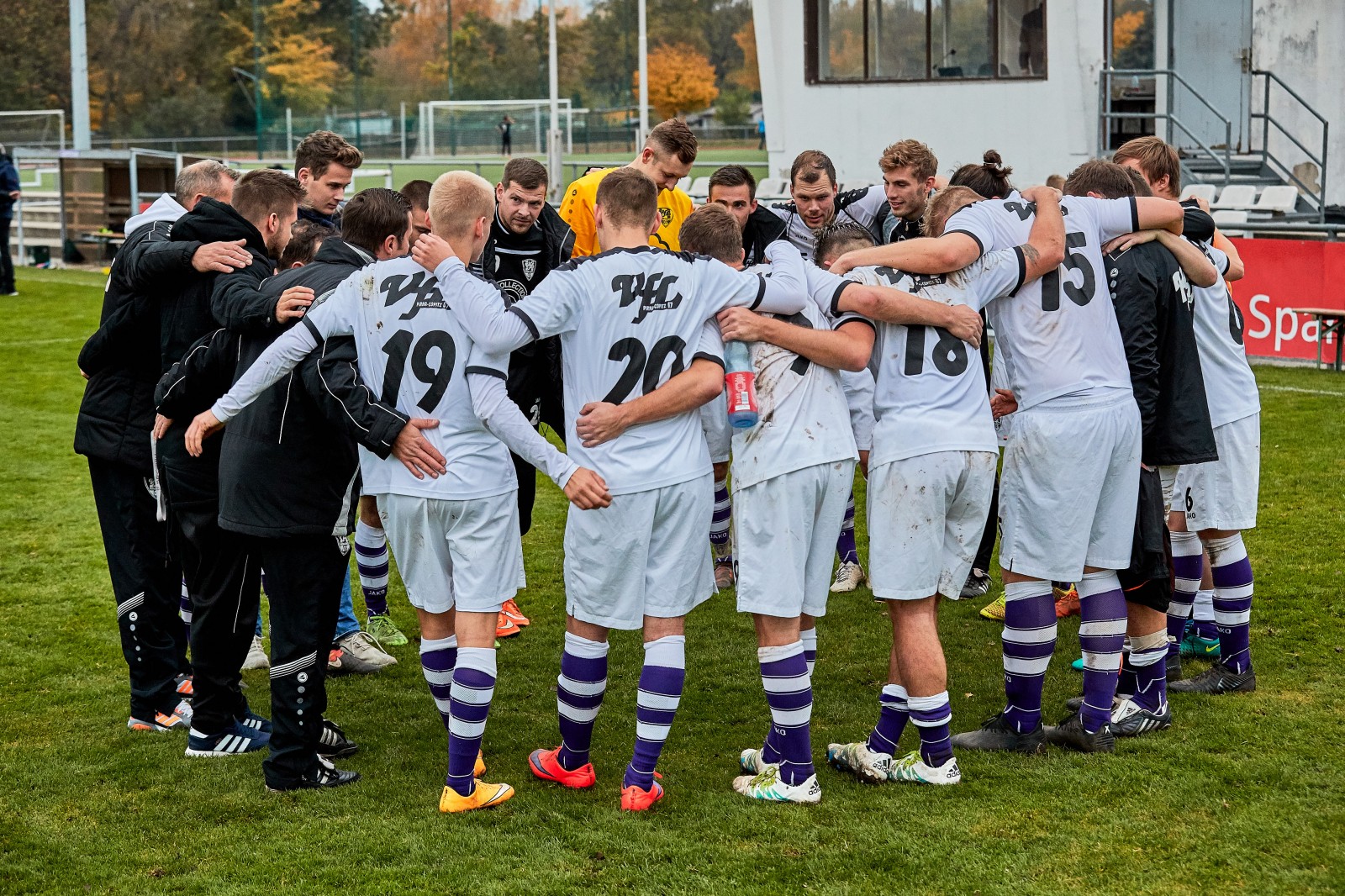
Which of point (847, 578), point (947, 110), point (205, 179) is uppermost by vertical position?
point (947, 110)

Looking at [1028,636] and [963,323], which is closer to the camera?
[963,323]

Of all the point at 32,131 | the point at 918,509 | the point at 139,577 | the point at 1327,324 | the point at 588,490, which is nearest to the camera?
the point at 588,490

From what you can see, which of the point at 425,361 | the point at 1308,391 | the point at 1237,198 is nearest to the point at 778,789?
the point at 425,361

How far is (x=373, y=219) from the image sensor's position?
4.66 m

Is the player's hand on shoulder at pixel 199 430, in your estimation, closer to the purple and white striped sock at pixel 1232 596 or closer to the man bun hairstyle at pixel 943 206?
the man bun hairstyle at pixel 943 206

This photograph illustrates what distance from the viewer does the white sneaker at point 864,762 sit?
15.1 ft

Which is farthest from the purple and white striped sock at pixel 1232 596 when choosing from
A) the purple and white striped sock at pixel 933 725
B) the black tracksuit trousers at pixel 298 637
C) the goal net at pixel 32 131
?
the goal net at pixel 32 131

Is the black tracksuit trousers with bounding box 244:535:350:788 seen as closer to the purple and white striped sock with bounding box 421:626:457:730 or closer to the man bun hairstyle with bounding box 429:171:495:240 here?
the purple and white striped sock with bounding box 421:626:457:730

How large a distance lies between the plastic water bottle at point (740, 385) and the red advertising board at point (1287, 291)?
9088 millimetres

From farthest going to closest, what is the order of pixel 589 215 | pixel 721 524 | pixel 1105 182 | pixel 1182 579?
pixel 721 524, pixel 589 215, pixel 1182 579, pixel 1105 182

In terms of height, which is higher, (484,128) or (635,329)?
(484,128)

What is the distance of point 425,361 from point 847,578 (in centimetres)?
356

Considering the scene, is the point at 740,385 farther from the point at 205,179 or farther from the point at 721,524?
the point at 721,524

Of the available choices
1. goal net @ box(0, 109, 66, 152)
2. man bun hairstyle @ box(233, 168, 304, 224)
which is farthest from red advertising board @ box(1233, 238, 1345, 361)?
goal net @ box(0, 109, 66, 152)
